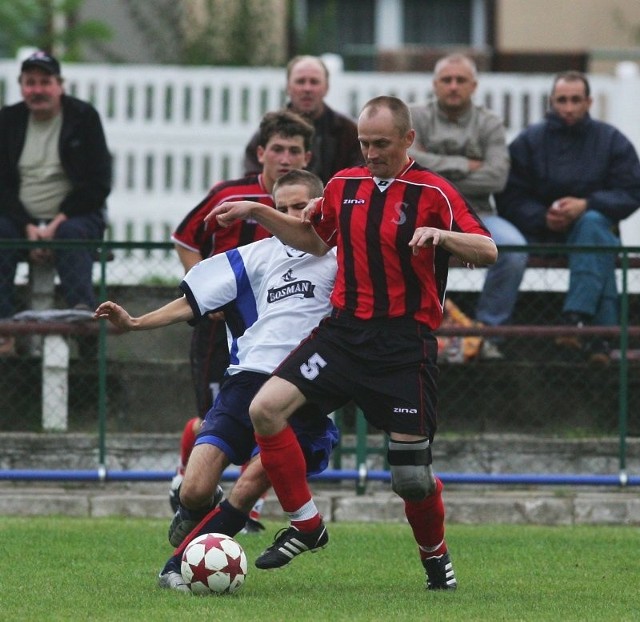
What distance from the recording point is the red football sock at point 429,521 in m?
6.93

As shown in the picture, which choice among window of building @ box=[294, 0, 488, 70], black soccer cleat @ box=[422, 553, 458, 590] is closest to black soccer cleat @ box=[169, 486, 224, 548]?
black soccer cleat @ box=[422, 553, 458, 590]

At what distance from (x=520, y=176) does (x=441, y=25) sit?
977 cm

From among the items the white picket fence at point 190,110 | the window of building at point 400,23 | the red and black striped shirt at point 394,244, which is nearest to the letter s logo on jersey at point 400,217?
the red and black striped shirt at point 394,244

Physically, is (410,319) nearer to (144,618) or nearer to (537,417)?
(144,618)

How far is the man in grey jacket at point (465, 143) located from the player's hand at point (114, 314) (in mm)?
4227

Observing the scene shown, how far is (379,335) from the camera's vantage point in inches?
268

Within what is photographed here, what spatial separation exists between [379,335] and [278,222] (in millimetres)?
706

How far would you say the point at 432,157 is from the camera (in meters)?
11.1

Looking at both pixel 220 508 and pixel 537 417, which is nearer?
pixel 220 508

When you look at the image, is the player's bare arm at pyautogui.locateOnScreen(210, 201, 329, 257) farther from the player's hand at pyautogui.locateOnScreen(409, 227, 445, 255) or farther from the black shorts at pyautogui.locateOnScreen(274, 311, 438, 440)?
the player's hand at pyautogui.locateOnScreen(409, 227, 445, 255)

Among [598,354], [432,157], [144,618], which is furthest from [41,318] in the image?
[144,618]

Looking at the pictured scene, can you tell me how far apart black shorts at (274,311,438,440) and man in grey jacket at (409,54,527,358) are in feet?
13.6

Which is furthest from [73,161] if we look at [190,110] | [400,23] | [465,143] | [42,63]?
[400,23]

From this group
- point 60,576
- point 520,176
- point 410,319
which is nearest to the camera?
point 410,319
